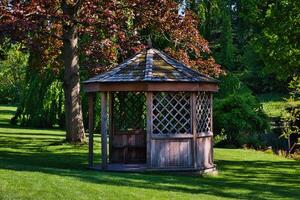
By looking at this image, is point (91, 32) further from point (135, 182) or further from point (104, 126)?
point (135, 182)

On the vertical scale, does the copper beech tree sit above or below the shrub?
above

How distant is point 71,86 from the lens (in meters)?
20.5

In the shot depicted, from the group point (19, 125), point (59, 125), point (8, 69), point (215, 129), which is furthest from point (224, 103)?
point (8, 69)

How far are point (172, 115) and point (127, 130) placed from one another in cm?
286

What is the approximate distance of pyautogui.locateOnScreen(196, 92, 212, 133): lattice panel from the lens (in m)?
14.2

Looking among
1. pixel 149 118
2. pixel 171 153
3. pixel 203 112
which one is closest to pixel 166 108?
pixel 149 118

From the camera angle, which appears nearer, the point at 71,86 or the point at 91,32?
the point at 91,32

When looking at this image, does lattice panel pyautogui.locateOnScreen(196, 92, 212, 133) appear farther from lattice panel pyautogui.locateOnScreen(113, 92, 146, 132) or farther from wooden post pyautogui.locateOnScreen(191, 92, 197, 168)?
lattice panel pyautogui.locateOnScreen(113, 92, 146, 132)

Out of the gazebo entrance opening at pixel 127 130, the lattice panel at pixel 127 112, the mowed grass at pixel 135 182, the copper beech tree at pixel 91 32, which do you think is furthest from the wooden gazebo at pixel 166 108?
the copper beech tree at pixel 91 32

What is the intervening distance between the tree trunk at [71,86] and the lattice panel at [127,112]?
3946mm

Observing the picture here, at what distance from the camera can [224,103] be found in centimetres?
2594

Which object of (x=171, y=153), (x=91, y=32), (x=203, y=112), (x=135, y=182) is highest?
(x=91, y=32)

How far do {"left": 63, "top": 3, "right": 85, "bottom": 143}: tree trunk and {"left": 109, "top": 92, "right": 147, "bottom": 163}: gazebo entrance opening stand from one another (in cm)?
384

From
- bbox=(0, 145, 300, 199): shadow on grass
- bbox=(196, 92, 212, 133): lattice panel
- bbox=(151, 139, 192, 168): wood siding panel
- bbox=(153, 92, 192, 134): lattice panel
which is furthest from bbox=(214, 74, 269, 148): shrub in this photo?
bbox=(151, 139, 192, 168): wood siding panel
